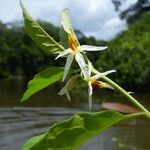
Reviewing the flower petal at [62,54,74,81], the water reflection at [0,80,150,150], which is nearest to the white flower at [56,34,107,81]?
the flower petal at [62,54,74,81]

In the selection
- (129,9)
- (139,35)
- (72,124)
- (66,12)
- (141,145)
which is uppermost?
(129,9)

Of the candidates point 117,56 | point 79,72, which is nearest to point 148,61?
point 117,56

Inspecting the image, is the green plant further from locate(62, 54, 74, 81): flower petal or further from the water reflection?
the water reflection

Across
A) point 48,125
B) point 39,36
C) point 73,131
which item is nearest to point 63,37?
point 39,36

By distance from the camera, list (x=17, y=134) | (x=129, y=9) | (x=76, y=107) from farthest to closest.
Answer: (x=129, y=9)
(x=76, y=107)
(x=17, y=134)

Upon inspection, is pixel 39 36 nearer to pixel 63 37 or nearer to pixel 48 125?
pixel 63 37

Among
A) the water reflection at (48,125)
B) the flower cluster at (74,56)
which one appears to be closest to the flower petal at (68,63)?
the flower cluster at (74,56)

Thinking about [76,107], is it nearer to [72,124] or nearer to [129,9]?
[72,124]
